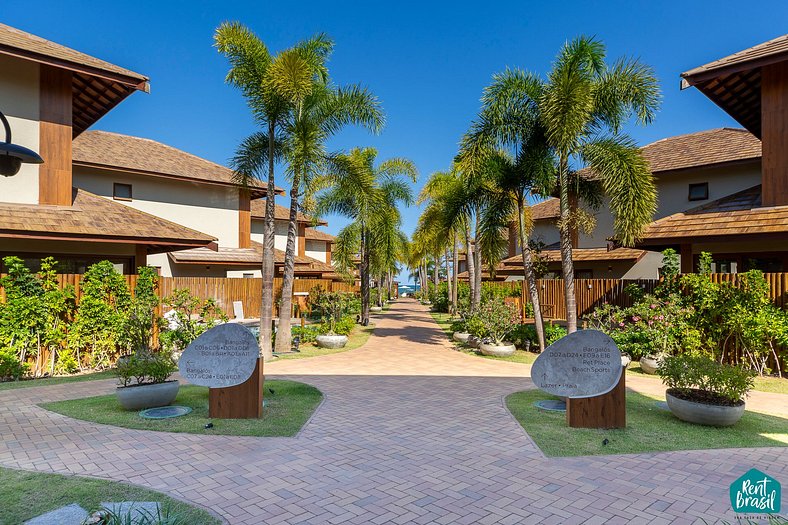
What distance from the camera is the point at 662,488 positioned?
4855mm

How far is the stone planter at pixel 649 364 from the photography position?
11.6 metres

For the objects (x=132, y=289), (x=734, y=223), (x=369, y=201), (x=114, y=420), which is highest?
(x=369, y=201)

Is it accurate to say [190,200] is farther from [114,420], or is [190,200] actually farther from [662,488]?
[662,488]

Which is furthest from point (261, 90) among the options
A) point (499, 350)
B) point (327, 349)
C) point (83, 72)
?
point (499, 350)

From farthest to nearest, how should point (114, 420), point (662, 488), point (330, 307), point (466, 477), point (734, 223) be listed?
point (330, 307)
point (734, 223)
point (114, 420)
point (466, 477)
point (662, 488)

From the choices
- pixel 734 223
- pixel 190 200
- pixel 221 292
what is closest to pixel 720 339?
pixel 734 223

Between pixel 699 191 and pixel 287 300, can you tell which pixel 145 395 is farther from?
pixel 699 191

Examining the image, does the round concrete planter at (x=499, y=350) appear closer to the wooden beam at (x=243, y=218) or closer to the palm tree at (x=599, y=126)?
the palm tree at (x=599, y=126)

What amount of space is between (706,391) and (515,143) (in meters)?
9.79

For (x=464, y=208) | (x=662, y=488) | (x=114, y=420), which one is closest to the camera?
(x=662, y=488)

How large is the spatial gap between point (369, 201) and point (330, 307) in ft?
15.4

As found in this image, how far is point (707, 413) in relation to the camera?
687 cm

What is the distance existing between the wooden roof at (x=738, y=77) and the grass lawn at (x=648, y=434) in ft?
30.3

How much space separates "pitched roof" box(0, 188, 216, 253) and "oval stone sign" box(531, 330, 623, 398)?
10171 millimetres
